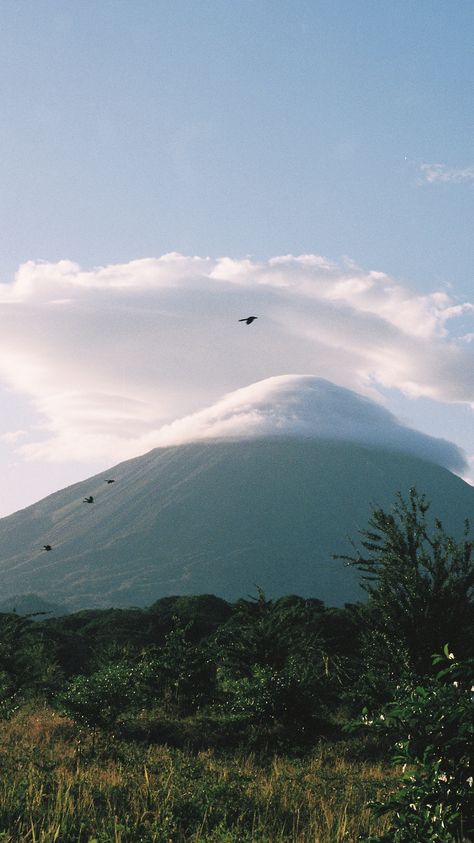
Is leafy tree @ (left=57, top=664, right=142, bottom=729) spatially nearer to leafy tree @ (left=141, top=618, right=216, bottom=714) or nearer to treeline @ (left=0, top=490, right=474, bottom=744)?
treeline @ (left=0, top=490, right=474, bottom=744)

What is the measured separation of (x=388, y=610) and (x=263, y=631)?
382 cm

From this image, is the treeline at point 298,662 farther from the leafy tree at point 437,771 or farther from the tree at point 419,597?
the leafy tree at point 437,771

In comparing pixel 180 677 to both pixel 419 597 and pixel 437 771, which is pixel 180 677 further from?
pixel 437 771

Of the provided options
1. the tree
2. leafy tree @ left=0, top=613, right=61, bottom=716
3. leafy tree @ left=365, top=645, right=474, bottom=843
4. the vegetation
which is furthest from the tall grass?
leafy tree @ left=0, top=613, right=61, bottom=716

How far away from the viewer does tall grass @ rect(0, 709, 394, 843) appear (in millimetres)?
Answer: 8109

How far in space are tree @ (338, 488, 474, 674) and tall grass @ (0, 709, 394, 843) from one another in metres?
2.64

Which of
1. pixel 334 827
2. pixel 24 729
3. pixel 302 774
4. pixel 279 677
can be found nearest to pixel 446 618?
pixel 279 677

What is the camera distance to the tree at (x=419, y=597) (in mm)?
15117

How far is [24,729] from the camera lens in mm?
14633

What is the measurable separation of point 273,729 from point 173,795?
19.6 ft

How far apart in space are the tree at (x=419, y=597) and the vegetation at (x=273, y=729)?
1.2 inches

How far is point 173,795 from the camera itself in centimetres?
945

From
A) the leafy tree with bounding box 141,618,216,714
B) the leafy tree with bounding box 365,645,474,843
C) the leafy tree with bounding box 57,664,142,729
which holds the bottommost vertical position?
the leafy tree with bounding box 141,618,216,714

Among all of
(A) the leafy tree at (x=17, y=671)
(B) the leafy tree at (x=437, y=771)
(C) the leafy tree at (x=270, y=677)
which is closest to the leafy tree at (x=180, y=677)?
(C) the leafy tree at (x=270, y=677)
